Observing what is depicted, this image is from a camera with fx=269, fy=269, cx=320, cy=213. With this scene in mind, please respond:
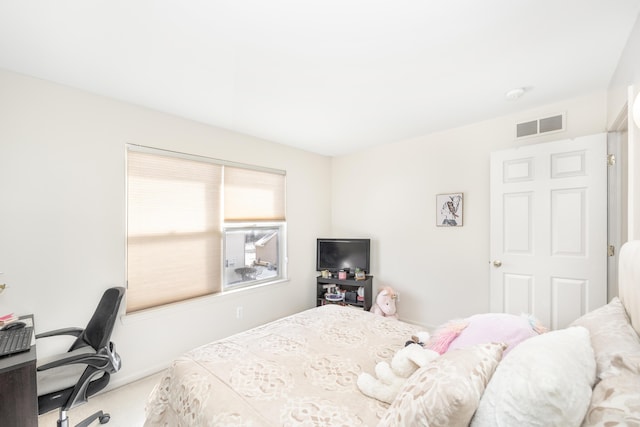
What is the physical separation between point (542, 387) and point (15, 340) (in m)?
2.40

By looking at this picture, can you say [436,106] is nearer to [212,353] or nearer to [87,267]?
[212,353]

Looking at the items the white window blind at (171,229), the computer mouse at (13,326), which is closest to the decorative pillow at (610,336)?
the computer mouse at (13,326)

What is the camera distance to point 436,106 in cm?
259

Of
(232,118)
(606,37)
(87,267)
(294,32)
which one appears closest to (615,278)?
(606,37)

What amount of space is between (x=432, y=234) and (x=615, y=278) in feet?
5.16

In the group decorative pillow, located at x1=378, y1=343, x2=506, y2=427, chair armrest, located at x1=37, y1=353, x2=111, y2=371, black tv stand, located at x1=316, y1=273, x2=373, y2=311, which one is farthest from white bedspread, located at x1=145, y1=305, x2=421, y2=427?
black tv stand, located at x1=316, y1=273, x2=373, y2=311

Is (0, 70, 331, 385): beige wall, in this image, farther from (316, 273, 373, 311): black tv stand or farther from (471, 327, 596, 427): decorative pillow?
(471, 327, 596, 427): decorative pillow

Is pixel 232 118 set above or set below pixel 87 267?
above

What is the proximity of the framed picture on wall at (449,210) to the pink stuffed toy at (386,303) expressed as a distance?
3.50ft

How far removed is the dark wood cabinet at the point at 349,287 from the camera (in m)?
3.63

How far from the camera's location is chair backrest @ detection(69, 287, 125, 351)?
1784mm

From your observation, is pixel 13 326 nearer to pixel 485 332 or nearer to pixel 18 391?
pixel 18 391

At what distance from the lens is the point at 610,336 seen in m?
0.98

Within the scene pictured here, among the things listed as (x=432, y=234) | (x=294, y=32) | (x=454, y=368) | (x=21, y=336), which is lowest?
(x=21, y=336)
